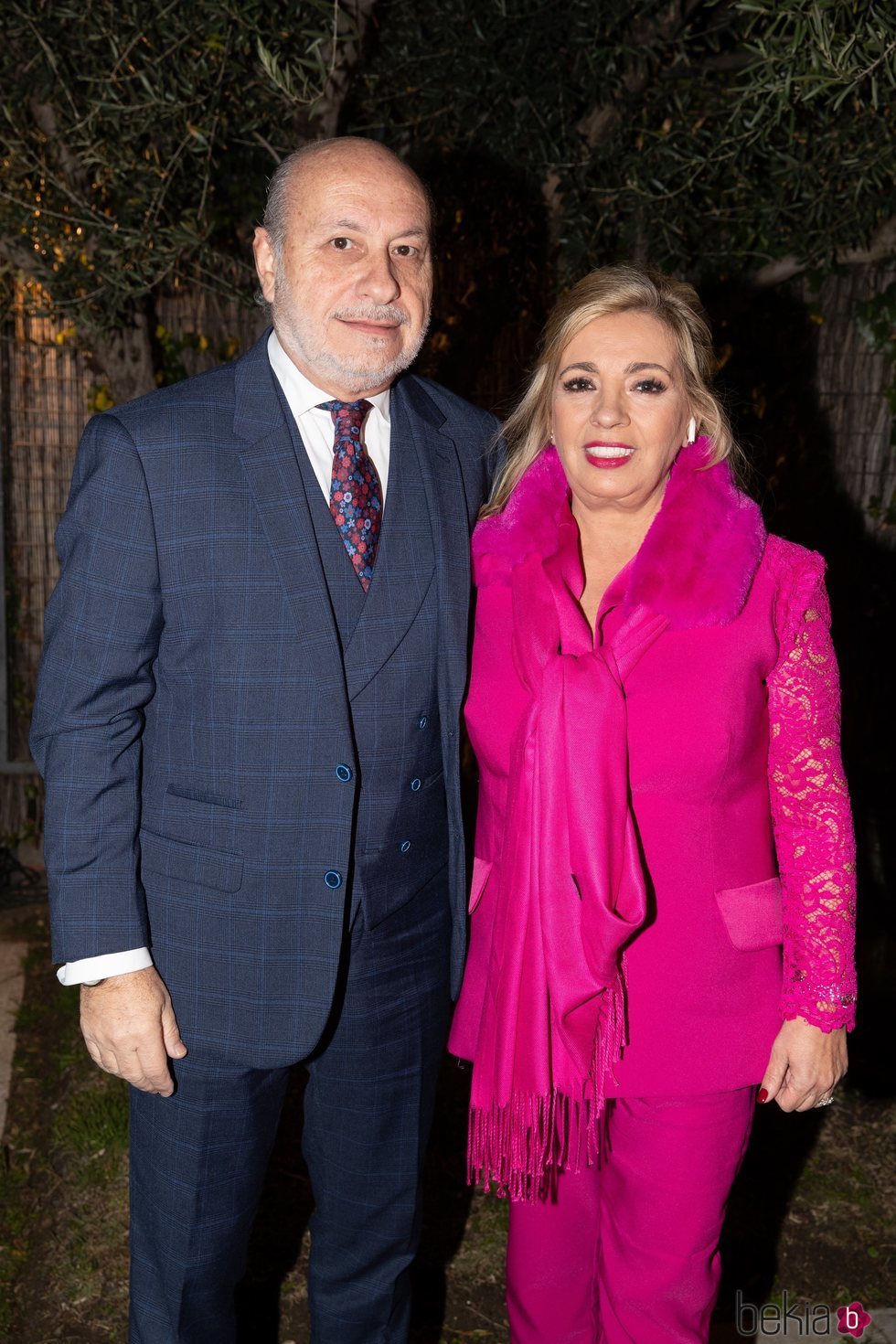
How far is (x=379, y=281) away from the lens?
7.24 ft

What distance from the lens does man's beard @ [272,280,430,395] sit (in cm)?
219

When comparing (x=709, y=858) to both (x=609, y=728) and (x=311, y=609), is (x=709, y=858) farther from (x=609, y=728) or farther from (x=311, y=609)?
(x=311, y=609)

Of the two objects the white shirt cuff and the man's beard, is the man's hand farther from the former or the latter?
the man's beard

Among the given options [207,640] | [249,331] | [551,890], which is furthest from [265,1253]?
[249,331]

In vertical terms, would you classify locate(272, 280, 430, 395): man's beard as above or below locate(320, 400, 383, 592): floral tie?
above

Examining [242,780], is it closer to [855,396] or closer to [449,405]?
[449,405]

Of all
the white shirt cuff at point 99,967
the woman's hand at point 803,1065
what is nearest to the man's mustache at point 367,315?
the white shirt cuff at point 99,967

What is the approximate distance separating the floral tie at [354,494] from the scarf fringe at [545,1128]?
2.85ft

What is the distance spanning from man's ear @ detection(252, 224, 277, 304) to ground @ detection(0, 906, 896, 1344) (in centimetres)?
235

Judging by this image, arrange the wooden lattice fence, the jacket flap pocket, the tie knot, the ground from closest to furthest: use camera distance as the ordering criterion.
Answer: the tie knot → the jacket flap pocket → the ground → the wooden lattice fence

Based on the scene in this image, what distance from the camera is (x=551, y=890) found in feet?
7.22

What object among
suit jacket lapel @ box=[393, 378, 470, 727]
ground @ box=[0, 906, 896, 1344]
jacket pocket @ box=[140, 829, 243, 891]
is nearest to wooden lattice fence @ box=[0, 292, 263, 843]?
ground @ box=[0, 906, 896, 1344]

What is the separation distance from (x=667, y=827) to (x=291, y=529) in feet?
2.69

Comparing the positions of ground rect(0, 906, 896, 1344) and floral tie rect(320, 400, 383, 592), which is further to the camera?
ground rect(0, 906, 896, 1344)
